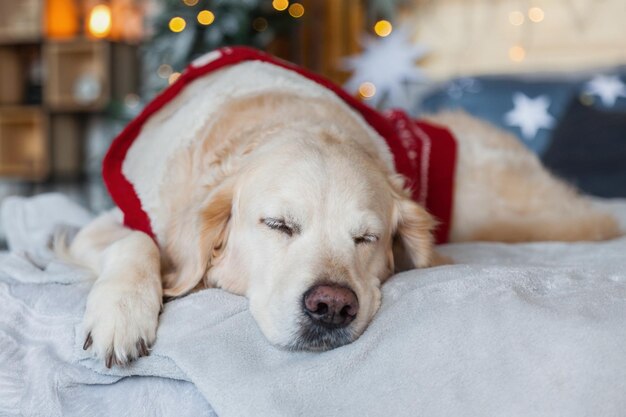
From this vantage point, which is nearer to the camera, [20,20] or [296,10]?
[296,10]

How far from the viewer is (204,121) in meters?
2.30

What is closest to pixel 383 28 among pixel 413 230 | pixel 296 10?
pixel 296 10

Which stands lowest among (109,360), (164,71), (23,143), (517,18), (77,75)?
(23,143)

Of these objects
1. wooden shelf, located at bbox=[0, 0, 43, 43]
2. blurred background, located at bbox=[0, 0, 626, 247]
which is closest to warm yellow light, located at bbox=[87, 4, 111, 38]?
blurred background, located at bbox=[0, 0, 626, 247]

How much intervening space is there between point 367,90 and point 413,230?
12.7 feet

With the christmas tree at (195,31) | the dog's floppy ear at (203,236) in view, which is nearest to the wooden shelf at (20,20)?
the christmas tree at (195,31)

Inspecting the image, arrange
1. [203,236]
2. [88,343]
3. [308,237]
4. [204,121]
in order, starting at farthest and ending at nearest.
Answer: [204,121] < [203,236] < [308,237] < [88,343]

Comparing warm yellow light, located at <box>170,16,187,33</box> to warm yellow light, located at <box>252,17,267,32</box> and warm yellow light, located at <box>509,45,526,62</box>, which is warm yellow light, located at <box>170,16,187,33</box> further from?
warm yellow light, located at <box>509,45,526,62</box>

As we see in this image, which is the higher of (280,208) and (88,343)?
(280,208)

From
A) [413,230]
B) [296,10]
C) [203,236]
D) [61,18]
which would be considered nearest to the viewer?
[203,236]

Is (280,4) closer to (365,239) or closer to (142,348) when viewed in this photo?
(365,239)

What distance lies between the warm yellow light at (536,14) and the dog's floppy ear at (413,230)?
12.2ft

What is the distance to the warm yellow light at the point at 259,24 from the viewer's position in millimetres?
5367

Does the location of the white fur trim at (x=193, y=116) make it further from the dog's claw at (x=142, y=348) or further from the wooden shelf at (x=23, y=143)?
the wooden shelf at (x=23, y=143)
